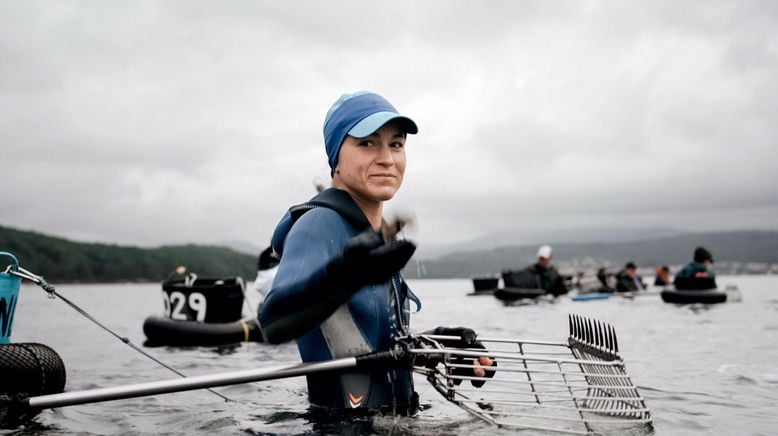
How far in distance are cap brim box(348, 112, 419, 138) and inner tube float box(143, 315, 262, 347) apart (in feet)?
33.6

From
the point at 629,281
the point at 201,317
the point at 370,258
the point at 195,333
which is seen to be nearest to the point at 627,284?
the point at 629,281

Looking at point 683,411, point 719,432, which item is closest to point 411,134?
point 719,432

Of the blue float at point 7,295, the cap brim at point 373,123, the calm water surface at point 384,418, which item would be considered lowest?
the calm water surface at point 384,418

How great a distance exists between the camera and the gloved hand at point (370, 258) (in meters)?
3.02

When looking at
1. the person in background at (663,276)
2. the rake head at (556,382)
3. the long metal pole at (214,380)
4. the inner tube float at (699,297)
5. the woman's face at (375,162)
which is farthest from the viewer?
the person in background at (663,276)

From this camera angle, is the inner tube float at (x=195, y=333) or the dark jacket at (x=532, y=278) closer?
the inner tube float at (x=195, y=333)

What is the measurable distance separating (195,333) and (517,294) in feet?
68.0

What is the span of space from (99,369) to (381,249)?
8.34 meters

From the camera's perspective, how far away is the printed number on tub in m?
13.9

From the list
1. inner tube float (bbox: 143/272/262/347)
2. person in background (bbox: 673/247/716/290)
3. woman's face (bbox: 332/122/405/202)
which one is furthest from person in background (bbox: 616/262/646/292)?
woman's face (bbox: 332/122/405/202)

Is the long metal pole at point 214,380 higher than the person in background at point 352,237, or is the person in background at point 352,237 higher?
the person in background at point 352,237

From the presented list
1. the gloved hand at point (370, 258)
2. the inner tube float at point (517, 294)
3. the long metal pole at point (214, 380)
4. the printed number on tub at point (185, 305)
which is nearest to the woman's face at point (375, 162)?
the gloved hand at point (370, 258)

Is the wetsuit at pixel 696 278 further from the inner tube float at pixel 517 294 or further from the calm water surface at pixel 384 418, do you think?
the calm water surface at pixel 384 418

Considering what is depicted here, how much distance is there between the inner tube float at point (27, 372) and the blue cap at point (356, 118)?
294 cm
